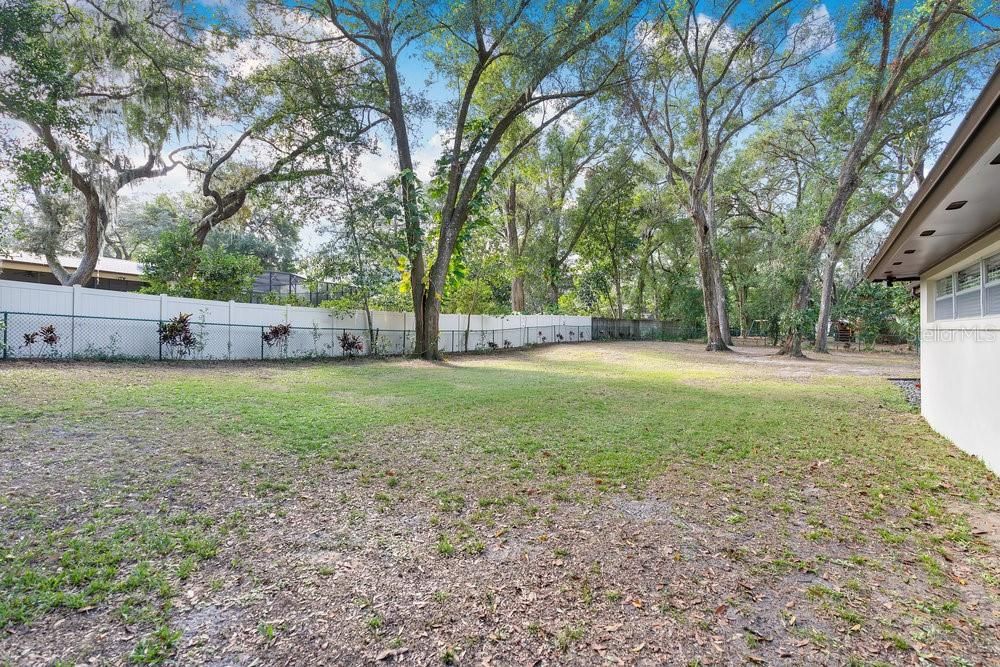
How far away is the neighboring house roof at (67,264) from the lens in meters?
15.8

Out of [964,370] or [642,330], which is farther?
[642,330]

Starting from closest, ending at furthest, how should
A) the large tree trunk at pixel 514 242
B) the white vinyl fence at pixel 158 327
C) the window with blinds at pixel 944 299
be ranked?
the window with blinds at pixel 944 299 → the white vinyl fence at pixel 158 327 → the large tree trunk at pixel 514 242

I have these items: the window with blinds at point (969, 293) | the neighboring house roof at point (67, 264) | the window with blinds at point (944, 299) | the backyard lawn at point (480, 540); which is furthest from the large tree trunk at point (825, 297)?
the neighboring house roof at point (67, 264)

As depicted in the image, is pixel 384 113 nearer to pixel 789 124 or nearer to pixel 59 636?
pixel 59 636

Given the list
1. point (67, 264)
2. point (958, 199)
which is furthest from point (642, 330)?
point (67, 264)

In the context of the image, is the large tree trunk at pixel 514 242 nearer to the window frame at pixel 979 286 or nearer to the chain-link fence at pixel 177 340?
the chain-link fence at pixel 177 340

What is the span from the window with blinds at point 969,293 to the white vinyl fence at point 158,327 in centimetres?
1241

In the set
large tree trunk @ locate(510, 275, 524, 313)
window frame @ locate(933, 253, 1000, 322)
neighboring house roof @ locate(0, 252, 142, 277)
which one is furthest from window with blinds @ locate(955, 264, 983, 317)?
neighboring house roof @ locate(0, 252, 142, 277)

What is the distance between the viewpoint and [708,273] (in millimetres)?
18297

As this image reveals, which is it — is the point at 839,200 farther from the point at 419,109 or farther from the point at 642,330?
the point at 642,330

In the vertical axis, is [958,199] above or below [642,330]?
above

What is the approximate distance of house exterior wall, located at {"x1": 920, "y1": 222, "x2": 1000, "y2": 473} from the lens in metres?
3.72

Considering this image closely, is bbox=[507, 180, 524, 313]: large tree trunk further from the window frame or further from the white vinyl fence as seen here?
the window frame

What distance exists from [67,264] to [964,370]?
80.9ft
